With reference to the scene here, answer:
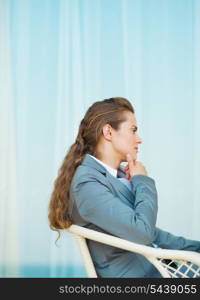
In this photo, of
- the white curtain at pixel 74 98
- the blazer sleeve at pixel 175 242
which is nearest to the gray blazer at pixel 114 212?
the blazer sleeve at pixel 175 242

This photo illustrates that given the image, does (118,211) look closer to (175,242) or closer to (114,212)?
(114,212)

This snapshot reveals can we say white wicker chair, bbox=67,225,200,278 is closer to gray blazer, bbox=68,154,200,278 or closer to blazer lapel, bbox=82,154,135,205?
gray blazer, bbox=68,154,200,278

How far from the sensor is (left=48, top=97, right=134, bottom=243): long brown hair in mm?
1545

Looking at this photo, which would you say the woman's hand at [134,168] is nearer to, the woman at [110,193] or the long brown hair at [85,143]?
the woman at [110,193]

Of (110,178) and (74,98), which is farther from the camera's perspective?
(74,98)

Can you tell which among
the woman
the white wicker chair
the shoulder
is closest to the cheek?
the woman

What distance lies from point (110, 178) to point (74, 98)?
161cm

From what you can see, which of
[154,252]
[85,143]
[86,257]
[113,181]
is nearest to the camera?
[154,252]

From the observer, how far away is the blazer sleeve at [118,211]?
1378 mm

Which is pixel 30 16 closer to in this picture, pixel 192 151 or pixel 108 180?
pixel 192 151

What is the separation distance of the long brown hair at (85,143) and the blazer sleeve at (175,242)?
1.17 feet

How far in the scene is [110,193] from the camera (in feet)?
4.78

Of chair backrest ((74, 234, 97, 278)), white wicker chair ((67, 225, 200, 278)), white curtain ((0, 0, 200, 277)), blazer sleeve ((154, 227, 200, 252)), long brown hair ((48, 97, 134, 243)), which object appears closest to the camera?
white wicker chair ((67, 225, 200, 278))

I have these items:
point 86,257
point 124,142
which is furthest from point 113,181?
point 86,257
